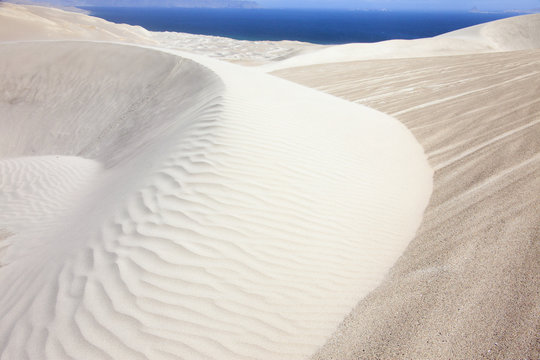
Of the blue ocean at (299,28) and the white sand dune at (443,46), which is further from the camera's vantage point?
the blue ocean at (299,28)

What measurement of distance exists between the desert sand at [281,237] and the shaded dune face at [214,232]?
0.02 m

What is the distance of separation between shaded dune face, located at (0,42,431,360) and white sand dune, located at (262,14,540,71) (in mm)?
12172

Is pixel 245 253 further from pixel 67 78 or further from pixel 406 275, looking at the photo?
pixel 67 78

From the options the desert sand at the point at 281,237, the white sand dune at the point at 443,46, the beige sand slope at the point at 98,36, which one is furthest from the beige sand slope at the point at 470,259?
the beige sand slope at the point at 98,36

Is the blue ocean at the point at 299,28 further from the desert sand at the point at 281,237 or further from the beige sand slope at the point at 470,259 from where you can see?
the desert sand at the point at 281,237

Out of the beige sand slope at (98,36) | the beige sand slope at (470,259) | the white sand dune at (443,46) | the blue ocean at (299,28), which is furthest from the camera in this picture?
the blue ocean at (299,28)

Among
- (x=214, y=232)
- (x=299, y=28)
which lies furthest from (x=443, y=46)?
(x=299, y=28)

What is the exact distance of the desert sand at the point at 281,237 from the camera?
7.75 ft

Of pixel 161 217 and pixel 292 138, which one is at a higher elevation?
pixel 292 138

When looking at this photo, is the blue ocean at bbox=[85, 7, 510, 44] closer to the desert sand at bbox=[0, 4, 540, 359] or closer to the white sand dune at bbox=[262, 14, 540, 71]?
the white sand dune at bbox=[262, 14, 540, 71]

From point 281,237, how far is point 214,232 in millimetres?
622

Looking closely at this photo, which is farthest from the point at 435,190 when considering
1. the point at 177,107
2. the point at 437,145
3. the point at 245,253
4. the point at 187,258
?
the point at 177,107

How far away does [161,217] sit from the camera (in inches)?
122

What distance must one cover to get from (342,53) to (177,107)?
50.6 ft
